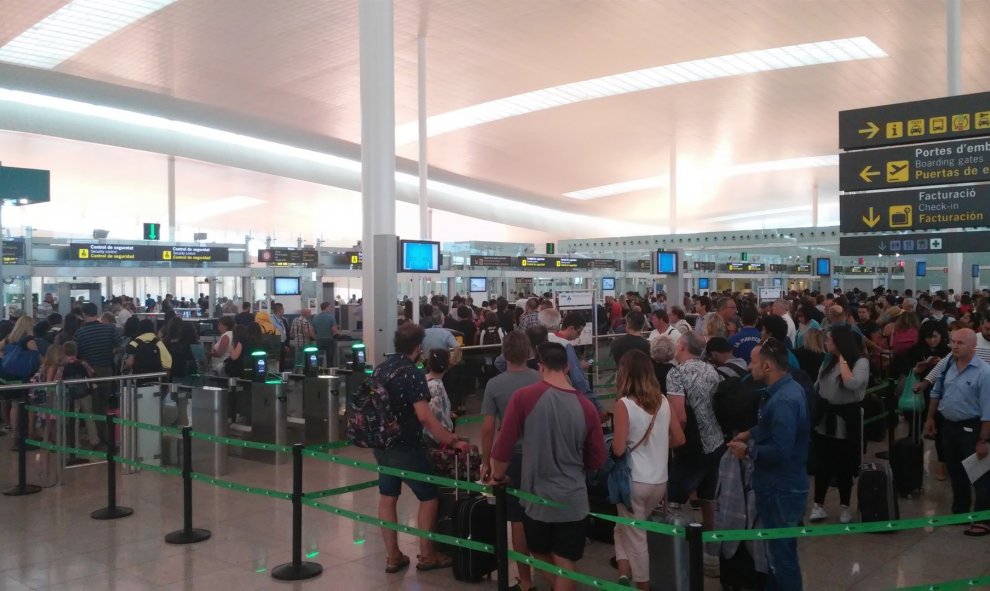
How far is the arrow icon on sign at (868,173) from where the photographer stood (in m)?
7.16

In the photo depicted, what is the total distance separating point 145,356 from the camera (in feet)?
29.8

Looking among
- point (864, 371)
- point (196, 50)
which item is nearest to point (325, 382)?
point (864, 371)

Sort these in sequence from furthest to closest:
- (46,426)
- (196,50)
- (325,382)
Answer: (196,50), (325,382), (46,426)

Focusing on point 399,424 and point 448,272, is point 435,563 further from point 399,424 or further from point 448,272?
point 448,272

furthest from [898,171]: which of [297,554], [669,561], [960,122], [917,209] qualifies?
[297,554]

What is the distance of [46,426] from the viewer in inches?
317

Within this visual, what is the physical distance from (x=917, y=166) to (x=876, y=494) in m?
3.07

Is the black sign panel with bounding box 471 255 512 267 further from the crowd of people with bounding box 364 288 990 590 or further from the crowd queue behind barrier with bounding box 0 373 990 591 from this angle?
the crowd of people with bounding box 364 288 990 590

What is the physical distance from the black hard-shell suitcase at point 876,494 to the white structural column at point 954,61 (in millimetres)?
6810

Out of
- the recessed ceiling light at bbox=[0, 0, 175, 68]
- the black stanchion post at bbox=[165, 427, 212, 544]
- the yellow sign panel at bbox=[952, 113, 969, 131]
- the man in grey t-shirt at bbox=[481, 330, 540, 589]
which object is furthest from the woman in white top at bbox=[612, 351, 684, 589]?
the recessed ceiling light at bbox=[0, 0, 175, 68]

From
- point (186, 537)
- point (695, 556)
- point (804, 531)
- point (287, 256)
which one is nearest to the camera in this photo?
point (695, 556)

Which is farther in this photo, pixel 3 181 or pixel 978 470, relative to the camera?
pixel 3 181

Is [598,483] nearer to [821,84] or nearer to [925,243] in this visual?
[925,243]

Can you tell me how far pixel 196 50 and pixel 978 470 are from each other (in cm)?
1840
